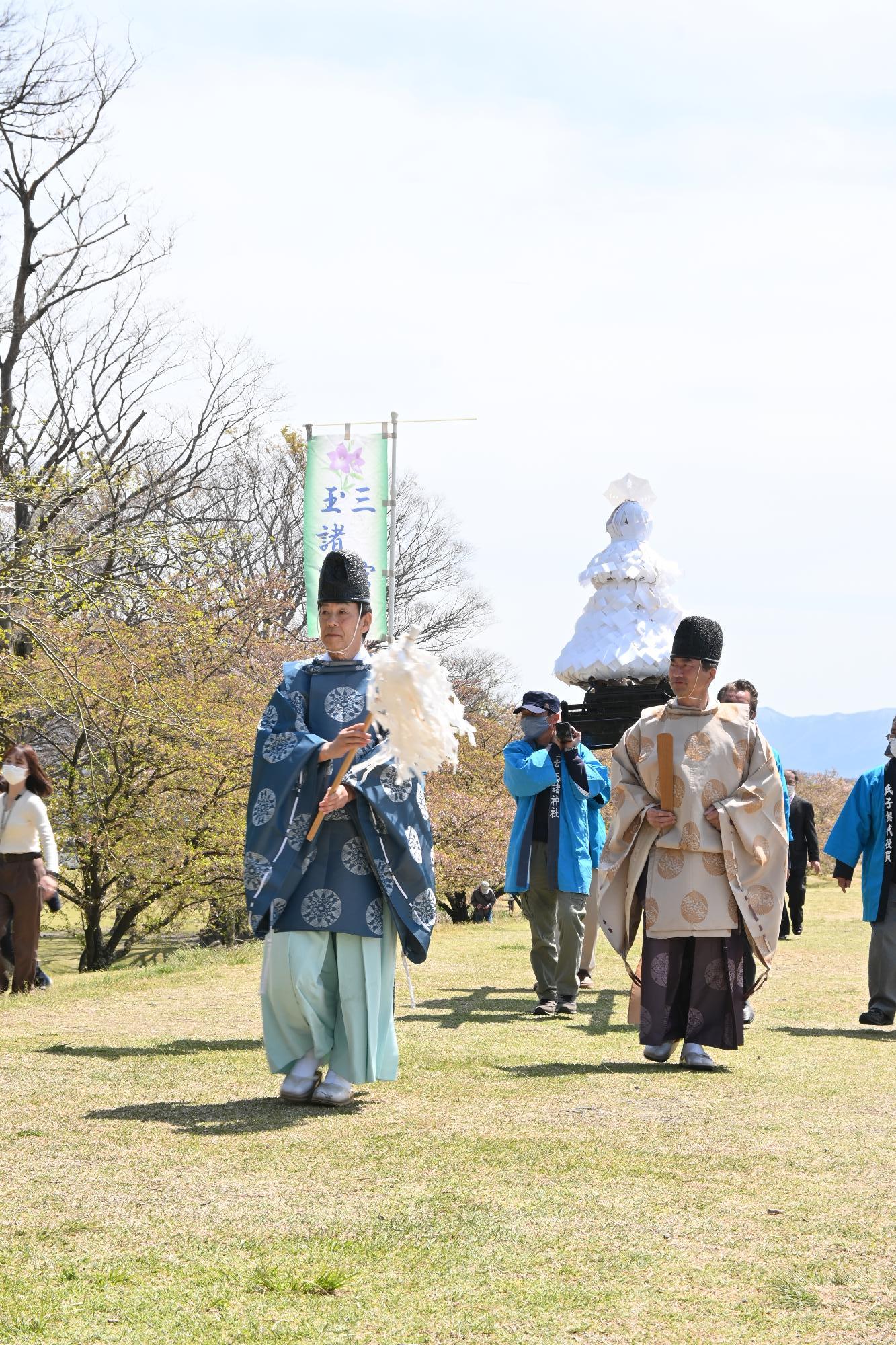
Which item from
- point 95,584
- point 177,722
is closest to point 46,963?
point 177,722

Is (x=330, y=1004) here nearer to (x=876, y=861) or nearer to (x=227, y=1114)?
(x=227, y=1114)

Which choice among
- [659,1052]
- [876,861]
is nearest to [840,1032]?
[876,861]

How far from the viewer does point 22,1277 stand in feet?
10.7

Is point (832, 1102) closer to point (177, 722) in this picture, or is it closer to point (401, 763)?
point (401, 763)

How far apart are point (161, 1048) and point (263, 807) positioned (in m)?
1.96

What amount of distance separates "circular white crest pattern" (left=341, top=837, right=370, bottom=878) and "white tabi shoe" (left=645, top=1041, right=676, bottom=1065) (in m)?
1.95

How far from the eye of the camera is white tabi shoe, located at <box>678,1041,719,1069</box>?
6719mm

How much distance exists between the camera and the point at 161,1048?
7.16 meters

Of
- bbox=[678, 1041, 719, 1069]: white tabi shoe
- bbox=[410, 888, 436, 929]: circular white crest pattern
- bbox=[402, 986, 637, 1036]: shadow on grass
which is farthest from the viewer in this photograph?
bbox=[402, 986, 637, 1036]: shadow on grass

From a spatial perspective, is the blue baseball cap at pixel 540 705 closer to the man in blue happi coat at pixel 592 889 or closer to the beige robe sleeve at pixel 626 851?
the man in blue happi coat at pixel 592 889

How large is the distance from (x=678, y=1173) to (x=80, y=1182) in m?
1.80

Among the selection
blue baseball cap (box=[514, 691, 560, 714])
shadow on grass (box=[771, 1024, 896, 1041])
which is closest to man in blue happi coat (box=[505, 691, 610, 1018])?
blue baseball cap (box=[514, 691, 560, 714])

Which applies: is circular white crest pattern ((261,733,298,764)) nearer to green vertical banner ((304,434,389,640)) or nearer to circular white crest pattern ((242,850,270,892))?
circular white crest pattern ((242,850,270,892))

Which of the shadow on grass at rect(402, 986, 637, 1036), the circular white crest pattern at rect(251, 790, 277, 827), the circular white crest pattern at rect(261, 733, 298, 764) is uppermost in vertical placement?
the circular white crest pattern at rect(261, 733, 298, 764)
